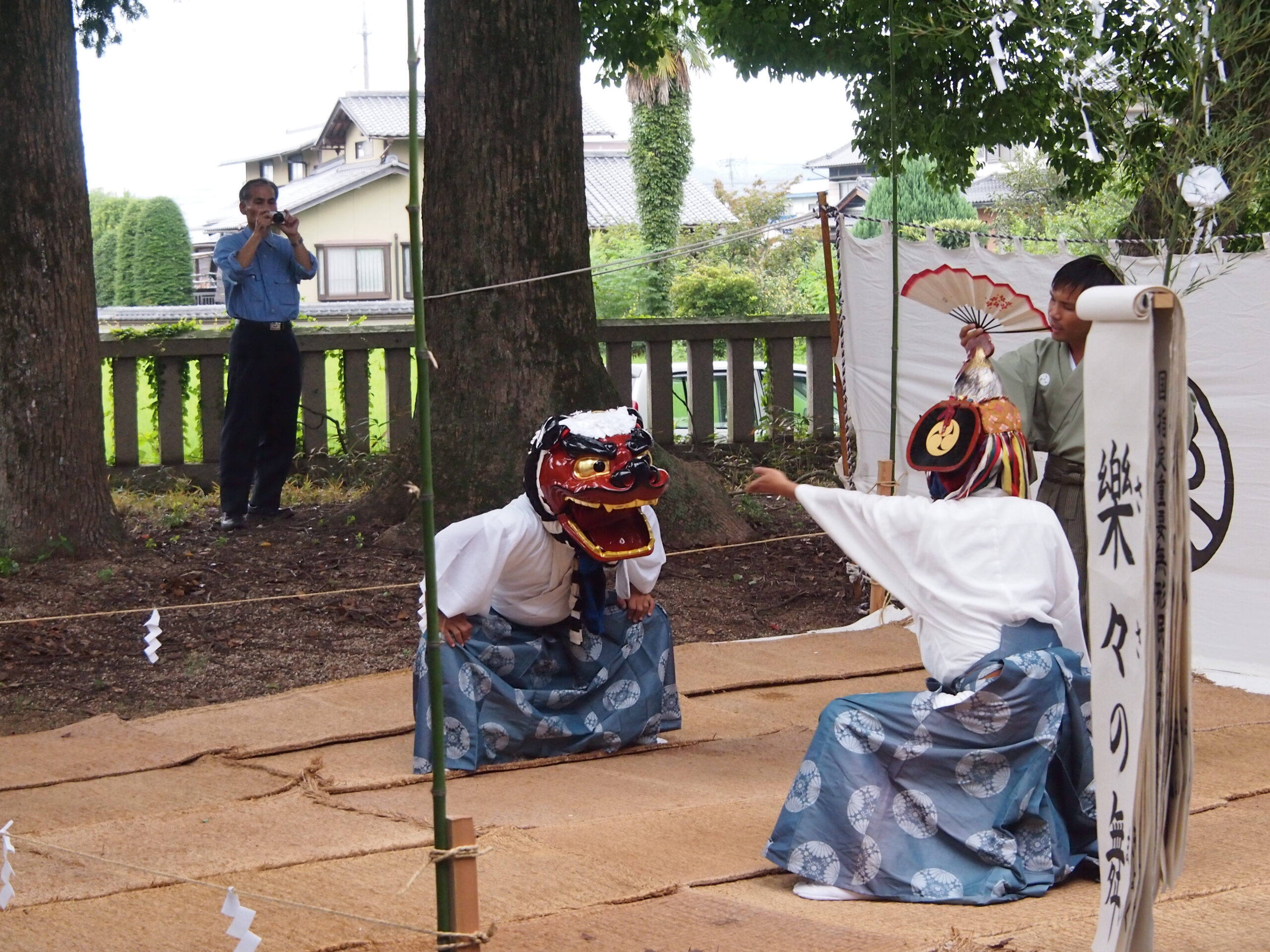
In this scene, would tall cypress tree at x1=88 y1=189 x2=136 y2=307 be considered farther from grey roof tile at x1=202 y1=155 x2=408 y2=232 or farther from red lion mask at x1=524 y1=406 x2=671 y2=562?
red lion mask at x1=524 y1=406 x2=671 y2=562

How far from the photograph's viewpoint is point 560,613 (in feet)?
14.8

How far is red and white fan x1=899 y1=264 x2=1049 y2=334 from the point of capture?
18.7 ft

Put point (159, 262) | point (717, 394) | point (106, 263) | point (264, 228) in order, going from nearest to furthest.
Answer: point (264, 228)
point (717, 394)
point (159, 262)
point (106, 263)

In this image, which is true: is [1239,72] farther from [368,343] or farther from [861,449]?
[368,343]

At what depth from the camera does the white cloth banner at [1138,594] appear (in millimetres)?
2256

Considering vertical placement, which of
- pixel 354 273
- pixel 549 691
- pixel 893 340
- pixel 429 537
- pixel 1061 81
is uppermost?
pixel 1061 81

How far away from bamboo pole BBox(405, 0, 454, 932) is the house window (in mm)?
28571

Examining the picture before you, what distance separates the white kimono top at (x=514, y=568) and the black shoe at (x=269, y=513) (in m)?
3.52

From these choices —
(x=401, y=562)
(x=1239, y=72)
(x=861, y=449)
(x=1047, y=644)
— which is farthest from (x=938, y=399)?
(x=1047, y=644)

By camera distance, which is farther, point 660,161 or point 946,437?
point 660,161

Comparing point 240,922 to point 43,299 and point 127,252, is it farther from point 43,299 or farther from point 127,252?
point 127,252

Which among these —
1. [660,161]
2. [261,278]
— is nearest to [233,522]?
[261,278]

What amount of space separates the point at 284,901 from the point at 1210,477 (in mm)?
4211

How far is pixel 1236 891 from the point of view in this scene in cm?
318
